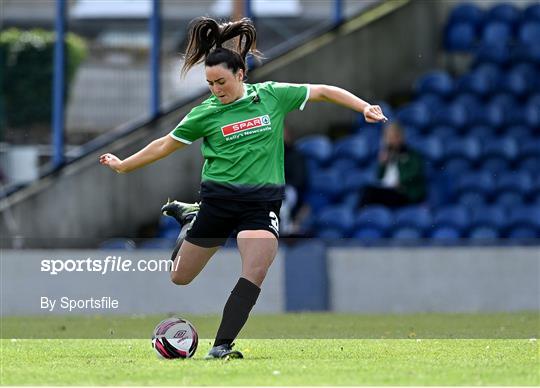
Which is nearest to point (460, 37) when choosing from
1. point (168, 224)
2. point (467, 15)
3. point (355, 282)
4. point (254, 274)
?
point (467, 15)

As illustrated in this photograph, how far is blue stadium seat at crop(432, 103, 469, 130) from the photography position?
757 inches

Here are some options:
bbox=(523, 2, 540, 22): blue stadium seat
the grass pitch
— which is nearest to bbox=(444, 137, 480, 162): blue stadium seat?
bbox=(523, 2, 540, 22): blue stadium seat

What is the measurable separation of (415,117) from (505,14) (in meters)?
2.68

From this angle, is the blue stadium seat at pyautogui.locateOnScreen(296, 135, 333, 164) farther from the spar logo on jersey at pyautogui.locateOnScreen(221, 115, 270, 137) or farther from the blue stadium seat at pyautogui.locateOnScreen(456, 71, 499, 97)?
the spar logo on jersey at pyautogui.locateOnScreen(221, 115, 270, 137)

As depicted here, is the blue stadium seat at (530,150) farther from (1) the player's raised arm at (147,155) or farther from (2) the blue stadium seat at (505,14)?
(1) the player's raised arm at (147,155)

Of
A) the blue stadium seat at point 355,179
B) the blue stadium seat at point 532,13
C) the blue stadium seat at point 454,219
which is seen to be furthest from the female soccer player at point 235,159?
the blue stadium seat at point 532,13

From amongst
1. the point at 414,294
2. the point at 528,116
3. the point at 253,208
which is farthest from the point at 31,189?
the point at 253,208

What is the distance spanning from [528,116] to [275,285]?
490 cm

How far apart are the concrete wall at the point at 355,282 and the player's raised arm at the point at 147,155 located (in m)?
6.25

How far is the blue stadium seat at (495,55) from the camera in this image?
20094mm

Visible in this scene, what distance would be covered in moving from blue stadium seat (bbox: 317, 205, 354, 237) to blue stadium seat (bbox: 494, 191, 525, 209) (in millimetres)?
1912

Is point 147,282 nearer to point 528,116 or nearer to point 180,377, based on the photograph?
point 528,116

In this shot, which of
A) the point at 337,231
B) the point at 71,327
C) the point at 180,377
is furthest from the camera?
the point at 337,231

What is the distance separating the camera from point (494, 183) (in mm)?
18609
